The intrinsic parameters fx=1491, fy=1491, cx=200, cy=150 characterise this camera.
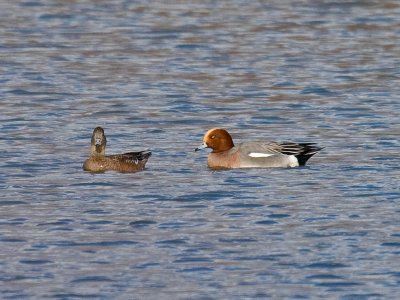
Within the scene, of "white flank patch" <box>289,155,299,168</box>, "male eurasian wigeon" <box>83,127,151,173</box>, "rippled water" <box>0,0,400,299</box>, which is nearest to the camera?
"rippled water" <box>0,0,400,299</box>

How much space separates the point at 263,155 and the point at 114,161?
4.80 ft

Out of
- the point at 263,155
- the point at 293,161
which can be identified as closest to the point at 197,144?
the point at 263,155

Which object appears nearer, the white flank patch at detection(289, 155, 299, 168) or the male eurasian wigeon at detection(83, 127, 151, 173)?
the male eurasian wigeon at detection(83, 127, 151, 173)

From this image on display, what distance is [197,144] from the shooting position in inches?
635

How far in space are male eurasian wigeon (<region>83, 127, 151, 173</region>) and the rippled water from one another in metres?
0.12

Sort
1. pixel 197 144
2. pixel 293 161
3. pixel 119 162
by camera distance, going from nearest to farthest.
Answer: pixel 119 162, pixel 293 161, pixel 197 144

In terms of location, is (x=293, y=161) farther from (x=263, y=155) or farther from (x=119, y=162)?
(x=119, y=162)

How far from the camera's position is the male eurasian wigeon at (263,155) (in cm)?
1458

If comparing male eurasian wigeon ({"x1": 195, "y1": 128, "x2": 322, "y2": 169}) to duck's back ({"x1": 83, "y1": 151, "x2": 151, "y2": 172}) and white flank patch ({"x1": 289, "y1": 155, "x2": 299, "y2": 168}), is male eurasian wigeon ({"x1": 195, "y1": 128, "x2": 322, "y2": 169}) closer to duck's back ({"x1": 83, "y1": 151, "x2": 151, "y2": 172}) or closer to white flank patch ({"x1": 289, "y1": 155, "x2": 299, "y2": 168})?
white flank patch ({"x1": 289, "y1": 155, "x2": 299, "y2": 168})

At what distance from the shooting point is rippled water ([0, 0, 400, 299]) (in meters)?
10.2

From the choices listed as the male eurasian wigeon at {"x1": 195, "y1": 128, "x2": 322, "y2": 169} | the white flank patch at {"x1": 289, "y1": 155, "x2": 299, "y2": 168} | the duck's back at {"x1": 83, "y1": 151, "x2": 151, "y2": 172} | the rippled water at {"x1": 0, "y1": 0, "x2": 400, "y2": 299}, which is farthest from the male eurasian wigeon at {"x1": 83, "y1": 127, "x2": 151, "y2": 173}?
the white flank patch at {"x1": 289, "y1": 155, "x2": 299, "y2": 168}

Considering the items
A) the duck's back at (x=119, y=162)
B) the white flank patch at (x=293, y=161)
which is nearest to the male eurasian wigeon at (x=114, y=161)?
the duck's back at (x=119, y=162)

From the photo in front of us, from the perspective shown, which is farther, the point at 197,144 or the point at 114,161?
the point at 197,144

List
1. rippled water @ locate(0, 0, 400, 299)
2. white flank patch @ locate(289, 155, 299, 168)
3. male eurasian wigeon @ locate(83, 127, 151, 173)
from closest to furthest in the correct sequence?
1. rippled water @ locate(0, 0, 400, 299)
2. male eurasian wigeon @ locate(83, 127, 151, 173)
3. white flank patch @ locate(289, 155, 299, 168)
